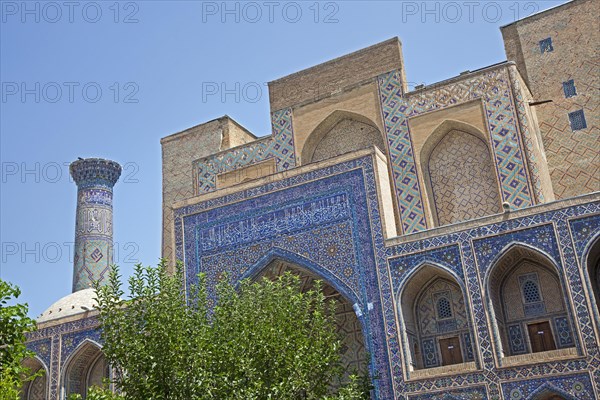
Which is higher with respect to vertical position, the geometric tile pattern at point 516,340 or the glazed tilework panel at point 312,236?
the glazed tilework panel at point 312,236

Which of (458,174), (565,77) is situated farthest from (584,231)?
(565,77)

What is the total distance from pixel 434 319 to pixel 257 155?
5.22 m

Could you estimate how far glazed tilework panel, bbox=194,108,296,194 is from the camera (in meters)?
13.7

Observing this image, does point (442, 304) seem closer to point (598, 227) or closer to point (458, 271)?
point (458, 271)

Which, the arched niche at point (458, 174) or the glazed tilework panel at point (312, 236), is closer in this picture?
the glazed tilework panel at point (312, 236)

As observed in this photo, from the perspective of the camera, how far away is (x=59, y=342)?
529 inches

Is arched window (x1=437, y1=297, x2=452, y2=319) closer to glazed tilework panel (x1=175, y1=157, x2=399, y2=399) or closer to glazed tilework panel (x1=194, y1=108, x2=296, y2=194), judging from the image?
glazed tilework panel (x1=175, y1=157, x2=399, y2=399)

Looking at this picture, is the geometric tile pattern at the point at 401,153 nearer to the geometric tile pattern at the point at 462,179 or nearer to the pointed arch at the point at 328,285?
the geometric tile pattern at the point at 462,179

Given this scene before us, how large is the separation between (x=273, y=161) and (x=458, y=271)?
203 inches

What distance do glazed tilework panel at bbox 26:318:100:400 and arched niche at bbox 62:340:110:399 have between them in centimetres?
11

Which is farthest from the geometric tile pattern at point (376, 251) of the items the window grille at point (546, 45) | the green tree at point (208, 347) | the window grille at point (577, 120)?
the window grille at point (546, 45)

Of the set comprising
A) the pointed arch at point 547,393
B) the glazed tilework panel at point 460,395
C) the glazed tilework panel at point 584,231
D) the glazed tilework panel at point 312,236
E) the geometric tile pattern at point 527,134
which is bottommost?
the pointed arch at point 547,393

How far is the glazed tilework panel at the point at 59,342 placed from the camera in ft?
43.2

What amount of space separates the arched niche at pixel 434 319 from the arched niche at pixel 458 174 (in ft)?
5.88
